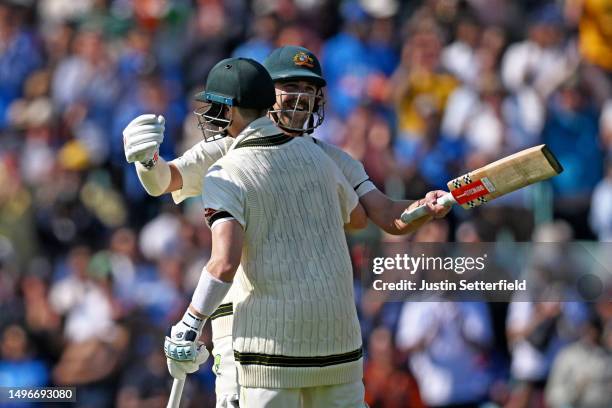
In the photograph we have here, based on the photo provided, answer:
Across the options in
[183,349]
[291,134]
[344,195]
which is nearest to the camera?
[183,349]

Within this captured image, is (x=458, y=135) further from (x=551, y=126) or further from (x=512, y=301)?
(x=512, y=301)

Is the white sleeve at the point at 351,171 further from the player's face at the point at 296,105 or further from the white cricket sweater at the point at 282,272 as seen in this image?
the white cricket sweater at the point at 282,272

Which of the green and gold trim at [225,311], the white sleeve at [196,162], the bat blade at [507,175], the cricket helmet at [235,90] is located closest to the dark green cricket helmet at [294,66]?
the white sleeve at [196,162]

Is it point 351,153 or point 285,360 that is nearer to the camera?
point 285,360

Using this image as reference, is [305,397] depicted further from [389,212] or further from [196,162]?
[196,162]

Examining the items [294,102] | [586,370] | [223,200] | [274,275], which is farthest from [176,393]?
[586,370]

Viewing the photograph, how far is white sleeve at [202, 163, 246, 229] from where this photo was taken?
3.75 metres

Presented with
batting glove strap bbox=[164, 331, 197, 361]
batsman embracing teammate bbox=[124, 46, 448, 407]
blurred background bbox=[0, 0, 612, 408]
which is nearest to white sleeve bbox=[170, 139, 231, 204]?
batsman embracing teammate bbox=[124, 46, 448, 407]

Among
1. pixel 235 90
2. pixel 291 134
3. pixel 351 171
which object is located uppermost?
pixel 235 90

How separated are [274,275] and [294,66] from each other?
1101mm

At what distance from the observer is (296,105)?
450cm

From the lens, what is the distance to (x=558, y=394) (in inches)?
279

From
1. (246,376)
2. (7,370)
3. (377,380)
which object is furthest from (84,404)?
(246,376)

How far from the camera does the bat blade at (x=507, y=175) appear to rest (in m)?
3.90
